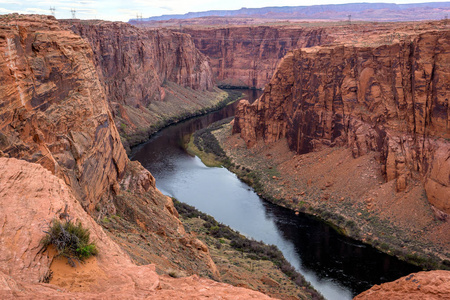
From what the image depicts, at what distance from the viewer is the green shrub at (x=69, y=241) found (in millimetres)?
9594

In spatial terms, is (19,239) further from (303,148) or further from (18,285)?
(303,148)

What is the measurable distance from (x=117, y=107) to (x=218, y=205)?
33.0 metres

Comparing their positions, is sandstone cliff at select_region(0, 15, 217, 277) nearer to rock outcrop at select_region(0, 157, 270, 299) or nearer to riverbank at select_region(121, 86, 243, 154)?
rock outcrop at select_region(0, 157, 270, 299)

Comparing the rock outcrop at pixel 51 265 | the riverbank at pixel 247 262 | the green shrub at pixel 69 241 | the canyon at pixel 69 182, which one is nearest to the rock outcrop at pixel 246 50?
the riverbank at pixel 247 262

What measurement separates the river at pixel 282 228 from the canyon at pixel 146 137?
2.20 m

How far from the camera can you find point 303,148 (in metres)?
45.2

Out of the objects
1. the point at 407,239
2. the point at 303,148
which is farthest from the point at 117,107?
the point at 407,239

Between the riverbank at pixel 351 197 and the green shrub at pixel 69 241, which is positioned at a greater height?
the green shrub at pixel 69 241

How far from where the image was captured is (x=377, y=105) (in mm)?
37469

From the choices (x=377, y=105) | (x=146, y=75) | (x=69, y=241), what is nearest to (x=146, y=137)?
(x=146, y=75)

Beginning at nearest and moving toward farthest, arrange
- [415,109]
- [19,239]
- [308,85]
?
1. [19,239]
2. [415,109]
3. [308,85]

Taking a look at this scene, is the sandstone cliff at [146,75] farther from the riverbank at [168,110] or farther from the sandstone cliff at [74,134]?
the sandstone cliff at [74,134]

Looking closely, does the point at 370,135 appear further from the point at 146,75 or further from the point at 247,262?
the point at 146,75

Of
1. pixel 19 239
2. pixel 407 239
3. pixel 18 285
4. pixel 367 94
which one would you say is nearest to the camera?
pixel 18 285
